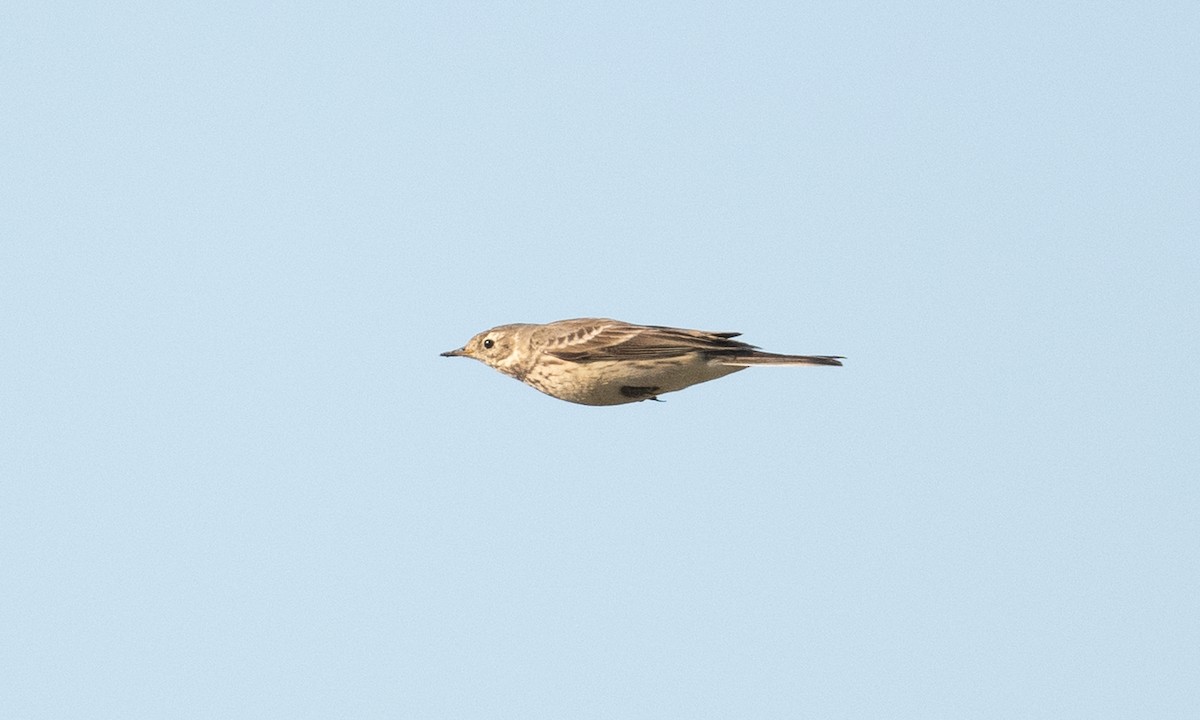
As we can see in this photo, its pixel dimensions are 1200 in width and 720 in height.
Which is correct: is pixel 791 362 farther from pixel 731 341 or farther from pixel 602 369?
pixel 602 369

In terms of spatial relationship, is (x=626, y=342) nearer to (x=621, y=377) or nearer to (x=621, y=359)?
(x=621, y=359)

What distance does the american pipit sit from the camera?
20203mm

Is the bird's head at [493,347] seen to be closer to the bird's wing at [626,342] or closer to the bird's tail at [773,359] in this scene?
the bird's wing at [626,342]

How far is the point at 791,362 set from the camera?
19469 millimetres

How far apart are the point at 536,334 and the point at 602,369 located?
1608 mm

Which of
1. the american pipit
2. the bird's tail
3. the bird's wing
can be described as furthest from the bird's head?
the bird's tail

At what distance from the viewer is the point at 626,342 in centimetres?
2072

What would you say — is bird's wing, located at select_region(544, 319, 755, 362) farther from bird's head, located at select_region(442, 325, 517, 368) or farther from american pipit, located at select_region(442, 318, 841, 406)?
bird's head, located at select_region(442, 325, 517, 368)

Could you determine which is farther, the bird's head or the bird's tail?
the bird's head

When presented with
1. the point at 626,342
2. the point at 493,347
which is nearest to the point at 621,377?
the point at 626,342

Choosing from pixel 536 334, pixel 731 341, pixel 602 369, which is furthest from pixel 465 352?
pixel 731 341

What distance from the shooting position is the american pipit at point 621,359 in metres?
20.2

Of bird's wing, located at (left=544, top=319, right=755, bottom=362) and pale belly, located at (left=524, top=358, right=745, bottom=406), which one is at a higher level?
bird's wing, located at (left=544, top=319, right=755, bottom=362)

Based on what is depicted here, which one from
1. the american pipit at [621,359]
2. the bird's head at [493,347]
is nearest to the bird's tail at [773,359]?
the american pipit at [621,359]
